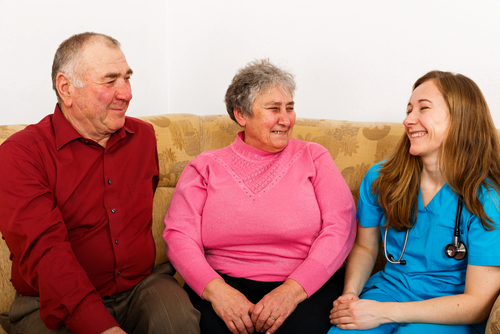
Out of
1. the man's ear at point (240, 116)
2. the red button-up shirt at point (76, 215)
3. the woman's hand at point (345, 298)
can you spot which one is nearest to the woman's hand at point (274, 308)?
the woman's hand at point (345, 298)

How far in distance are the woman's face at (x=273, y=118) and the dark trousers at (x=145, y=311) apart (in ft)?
2.21

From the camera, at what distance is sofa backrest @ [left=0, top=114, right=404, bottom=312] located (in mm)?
1859

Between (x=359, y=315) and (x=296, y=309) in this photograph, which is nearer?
(x=359, y=315)

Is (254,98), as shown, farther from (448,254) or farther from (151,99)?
(151,99)

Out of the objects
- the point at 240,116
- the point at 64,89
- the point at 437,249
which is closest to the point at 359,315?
the point at 437,249

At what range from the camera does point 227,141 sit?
7.16ft

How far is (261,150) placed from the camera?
69.3 inches

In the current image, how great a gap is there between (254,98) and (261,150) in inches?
8.6

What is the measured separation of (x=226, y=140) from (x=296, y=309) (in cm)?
103

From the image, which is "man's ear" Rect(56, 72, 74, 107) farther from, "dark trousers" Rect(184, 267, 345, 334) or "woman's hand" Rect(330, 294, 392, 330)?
"woman's hand" Rect(330, 294, 392, 330)

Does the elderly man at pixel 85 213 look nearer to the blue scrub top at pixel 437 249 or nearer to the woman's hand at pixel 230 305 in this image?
the woman's hand at pixel 230 305

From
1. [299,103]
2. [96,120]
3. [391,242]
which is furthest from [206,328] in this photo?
[299,103]

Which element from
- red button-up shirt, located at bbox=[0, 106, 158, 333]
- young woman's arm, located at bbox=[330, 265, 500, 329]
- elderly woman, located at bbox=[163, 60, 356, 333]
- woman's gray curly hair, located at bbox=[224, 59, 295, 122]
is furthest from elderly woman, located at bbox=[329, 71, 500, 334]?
red button-up shirt, located at bbox=[0, 106, 158, 333]

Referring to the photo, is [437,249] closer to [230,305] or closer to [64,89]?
[230,305]
